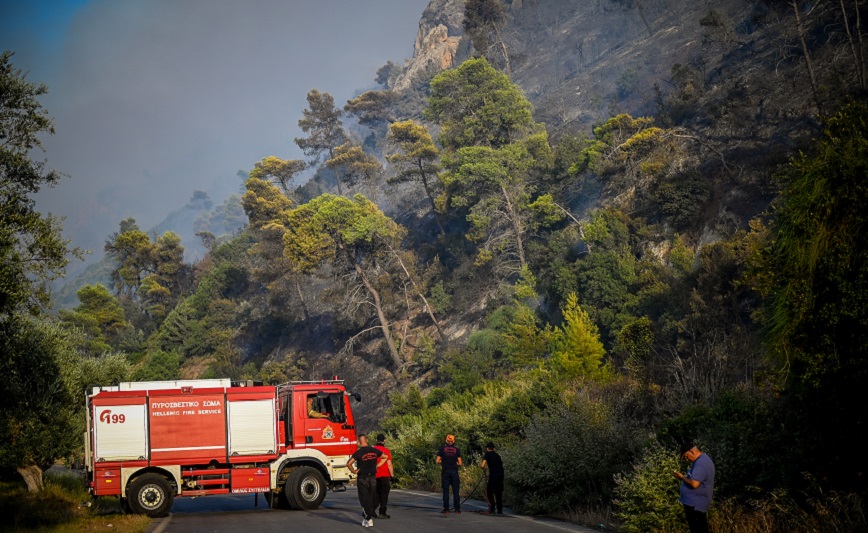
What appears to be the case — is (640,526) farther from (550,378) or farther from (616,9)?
(616,9)

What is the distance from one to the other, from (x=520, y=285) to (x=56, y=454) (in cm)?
4214

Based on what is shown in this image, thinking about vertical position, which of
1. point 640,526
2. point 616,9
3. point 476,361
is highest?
point 616,9

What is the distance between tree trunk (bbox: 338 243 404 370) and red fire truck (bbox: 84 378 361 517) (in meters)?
44.0

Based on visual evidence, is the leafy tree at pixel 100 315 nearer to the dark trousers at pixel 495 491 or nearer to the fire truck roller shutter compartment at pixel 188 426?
the fire truck roller shutter compartment at pixel 188 426

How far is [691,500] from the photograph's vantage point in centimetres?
1129

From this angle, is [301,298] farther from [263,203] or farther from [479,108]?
[479,108]

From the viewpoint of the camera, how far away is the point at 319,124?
352ft

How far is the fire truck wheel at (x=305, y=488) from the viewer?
2125cm

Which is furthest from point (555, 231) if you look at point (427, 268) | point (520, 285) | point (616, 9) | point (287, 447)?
point (616, 9)

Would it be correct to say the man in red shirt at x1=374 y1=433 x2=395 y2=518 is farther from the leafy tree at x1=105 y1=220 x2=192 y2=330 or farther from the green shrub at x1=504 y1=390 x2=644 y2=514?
the leafy tree at x1=105 y1=220 x2=192 y2=330

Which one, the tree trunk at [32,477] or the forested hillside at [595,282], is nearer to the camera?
the forested hillside at [595,282]

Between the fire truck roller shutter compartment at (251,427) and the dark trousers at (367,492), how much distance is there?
4.60 m

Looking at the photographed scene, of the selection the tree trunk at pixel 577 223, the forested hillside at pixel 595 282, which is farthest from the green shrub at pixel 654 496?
the tree trunk at pixel 577 223

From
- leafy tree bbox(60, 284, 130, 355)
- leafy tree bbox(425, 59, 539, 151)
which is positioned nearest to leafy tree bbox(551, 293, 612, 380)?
leafy tree bbox(425, 59, 539, 151)
